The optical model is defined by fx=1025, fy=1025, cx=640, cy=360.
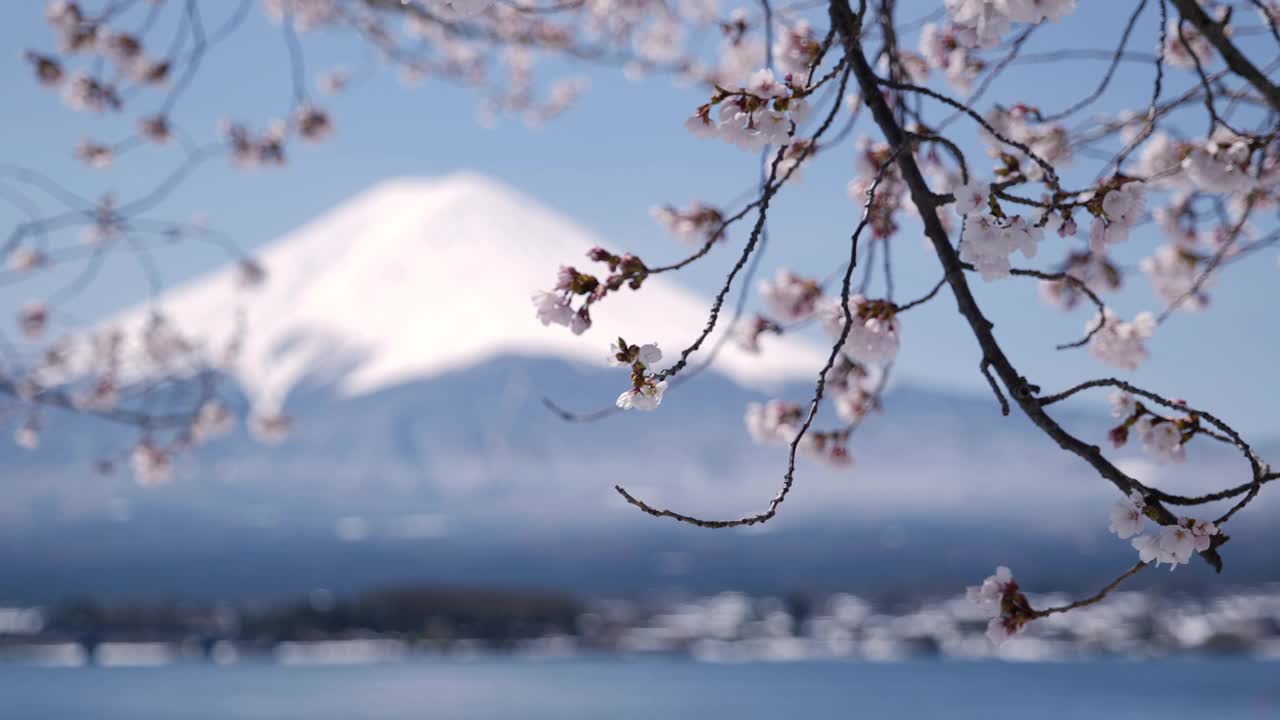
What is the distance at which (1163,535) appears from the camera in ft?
5.36

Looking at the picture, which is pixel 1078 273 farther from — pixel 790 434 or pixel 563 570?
pixel 563 570

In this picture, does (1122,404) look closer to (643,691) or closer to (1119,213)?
(1119,213)

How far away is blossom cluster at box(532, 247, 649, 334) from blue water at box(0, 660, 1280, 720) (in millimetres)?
21636

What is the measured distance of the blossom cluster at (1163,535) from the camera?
1620mm

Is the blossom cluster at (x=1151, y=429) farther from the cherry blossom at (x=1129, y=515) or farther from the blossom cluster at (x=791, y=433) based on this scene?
the blossom cluster at (x=791, y=433)

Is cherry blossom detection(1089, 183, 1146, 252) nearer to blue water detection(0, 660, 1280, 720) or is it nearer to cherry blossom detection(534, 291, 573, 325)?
cherry blossom detection(534, 291, 573, 325)

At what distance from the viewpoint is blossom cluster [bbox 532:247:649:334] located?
174 cm

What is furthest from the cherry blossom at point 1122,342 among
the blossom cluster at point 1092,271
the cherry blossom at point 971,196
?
the cherry blossom at point 971,196

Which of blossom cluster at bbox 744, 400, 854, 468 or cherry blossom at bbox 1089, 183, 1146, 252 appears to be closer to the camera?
cherry blossom at bbox 1089, 183, 1146, 252

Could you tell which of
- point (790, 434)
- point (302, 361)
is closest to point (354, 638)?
point (790, 434)

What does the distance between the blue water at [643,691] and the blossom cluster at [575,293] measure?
21636 mm

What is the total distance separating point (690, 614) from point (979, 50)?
139 feet

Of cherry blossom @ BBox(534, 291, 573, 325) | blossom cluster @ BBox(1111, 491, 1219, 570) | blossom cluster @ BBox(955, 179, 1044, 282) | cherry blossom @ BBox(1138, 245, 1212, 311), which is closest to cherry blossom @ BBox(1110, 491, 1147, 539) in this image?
blossom cluster @ BBox(1111, 491, 1219, 570)

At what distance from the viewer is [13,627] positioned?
3556 cm
